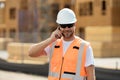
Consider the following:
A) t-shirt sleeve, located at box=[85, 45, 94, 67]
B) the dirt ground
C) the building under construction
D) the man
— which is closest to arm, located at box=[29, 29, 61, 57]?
the man

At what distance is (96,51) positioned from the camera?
112 ft

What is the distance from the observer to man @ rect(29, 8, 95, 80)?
12.1 feet

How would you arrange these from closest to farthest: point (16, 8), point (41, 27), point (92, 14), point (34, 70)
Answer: point (34, 70) < point (92, 14) < point (41, 27) < point (16, 8)

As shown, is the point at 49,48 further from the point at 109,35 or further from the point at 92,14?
the point at 92,14

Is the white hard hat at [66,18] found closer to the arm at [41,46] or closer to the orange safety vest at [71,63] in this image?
the arm at [41,46]

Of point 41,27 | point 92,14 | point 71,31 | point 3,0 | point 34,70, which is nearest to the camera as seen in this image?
point 71,31

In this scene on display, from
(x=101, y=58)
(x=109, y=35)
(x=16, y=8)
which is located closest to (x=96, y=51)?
(x=101, y=58)

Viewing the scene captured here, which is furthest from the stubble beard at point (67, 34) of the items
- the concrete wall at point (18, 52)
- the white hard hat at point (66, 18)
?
the concrete wall at point (18, 52)

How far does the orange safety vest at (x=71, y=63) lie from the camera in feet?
12.1

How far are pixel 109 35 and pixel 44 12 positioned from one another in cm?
1809

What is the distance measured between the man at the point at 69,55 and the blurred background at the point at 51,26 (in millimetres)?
15232

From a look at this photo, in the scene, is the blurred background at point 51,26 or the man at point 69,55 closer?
the man at point 69,55

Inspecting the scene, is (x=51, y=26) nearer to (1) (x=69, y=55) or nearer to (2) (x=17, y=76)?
(2) (x=17, y=76)

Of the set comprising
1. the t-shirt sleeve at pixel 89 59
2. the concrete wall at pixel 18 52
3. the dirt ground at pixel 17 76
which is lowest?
the concrete wall at pixel 18 52
